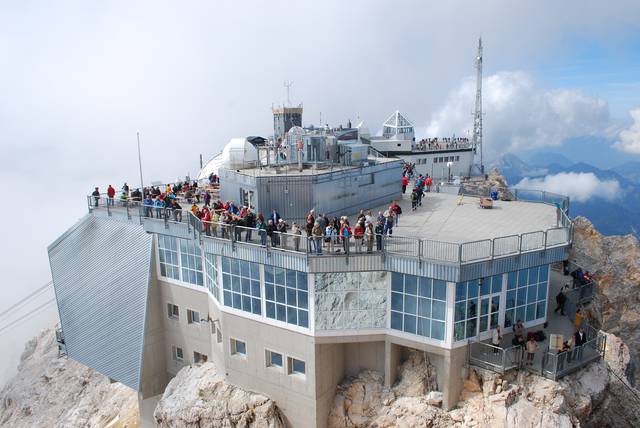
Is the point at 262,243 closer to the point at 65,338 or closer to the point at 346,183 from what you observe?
the point at 346,183

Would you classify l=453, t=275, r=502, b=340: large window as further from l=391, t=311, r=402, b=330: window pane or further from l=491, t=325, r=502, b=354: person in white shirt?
l=391, t=311, r=402, b=330: window pane

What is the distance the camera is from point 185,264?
2794 cm

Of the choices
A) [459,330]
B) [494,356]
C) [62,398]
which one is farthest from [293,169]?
[62,398]

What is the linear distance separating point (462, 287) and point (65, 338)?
27.9 meters

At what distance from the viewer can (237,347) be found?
2506 centimetres

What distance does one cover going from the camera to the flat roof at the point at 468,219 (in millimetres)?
24031

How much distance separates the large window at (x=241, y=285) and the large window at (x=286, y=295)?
623mm

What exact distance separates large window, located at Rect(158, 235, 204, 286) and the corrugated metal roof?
93 centimetres

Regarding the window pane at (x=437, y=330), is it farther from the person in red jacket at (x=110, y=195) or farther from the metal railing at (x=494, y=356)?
the person in red jacket at (x=110, y=195)

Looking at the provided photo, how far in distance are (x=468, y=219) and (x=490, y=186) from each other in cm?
3170

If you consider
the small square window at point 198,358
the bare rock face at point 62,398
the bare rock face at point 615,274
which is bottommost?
the bare rock face at point 62,398

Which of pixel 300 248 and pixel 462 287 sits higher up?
pixel 300 248

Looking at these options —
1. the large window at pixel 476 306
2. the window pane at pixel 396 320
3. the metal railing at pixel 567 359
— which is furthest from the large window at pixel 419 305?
the metal railing at pixel 567 359

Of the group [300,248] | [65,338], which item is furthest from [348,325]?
[65,338]
